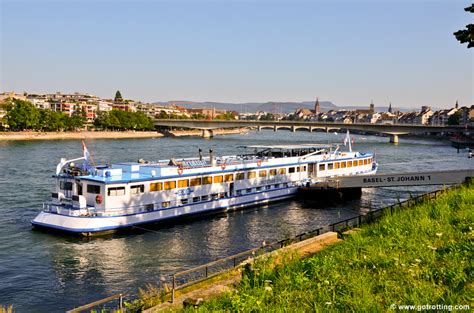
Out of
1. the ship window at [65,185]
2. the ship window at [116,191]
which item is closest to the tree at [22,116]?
the ship window at [65,185]

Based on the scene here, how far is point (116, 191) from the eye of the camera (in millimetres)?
24297

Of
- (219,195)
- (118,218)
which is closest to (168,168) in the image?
(118,218)

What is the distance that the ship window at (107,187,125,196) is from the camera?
24.1 metres

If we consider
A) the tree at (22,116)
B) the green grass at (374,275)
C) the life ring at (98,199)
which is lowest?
the life ring at (98,199)

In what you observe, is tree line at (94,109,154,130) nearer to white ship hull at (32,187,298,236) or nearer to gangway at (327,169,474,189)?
gangway at (327,169,474,189)

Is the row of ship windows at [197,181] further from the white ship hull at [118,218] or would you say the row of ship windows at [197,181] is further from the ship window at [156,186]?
the white ship hull at [118,218]

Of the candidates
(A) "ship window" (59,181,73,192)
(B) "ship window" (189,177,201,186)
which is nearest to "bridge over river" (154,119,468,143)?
(B) "ship window" (189,177,201,186)

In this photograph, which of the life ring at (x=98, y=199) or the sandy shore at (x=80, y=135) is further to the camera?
the sandy shore at (x=80, y=135)

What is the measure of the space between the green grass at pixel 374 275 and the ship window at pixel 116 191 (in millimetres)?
16257

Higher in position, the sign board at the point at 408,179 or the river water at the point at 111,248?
the sign board at the point at 408,179

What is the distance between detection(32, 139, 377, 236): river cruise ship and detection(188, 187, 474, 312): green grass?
1628 centimetres

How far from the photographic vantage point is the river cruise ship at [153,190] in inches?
936

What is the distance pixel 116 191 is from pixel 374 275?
18481 mm

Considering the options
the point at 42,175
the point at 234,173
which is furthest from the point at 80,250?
the point at 42,175
